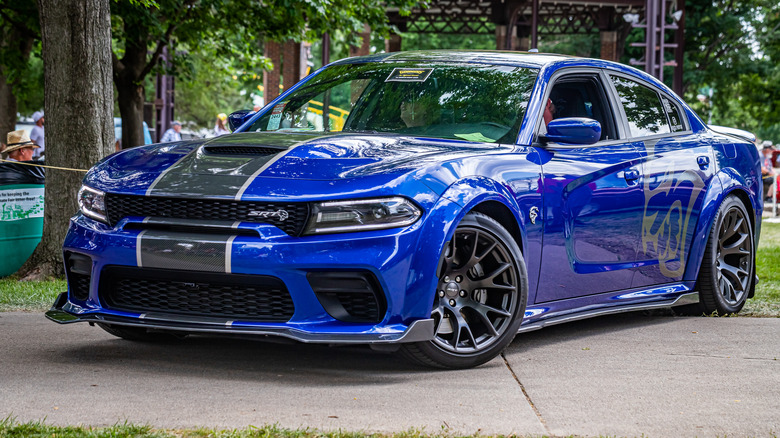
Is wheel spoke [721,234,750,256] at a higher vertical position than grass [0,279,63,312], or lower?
higher

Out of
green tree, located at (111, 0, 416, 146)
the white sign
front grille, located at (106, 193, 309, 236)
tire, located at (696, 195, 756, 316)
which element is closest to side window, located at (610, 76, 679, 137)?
tire, located at (696, 195, 756, 316)

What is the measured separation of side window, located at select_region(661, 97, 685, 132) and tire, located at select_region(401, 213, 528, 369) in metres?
2.32

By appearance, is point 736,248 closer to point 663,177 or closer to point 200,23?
point 663,177

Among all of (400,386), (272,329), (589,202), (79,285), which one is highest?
(589,202)

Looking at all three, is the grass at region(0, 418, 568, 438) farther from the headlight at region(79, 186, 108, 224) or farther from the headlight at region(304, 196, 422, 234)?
the headlight at region(79, 186, 108, 224)

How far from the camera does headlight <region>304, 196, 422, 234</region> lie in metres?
4.43

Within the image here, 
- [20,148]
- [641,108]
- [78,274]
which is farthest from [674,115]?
[20,148]

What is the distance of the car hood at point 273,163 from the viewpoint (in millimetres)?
4523

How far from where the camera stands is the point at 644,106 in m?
6.61

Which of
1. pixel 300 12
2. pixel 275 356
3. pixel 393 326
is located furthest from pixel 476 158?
pixel 300 12

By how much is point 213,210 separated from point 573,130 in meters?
1.92

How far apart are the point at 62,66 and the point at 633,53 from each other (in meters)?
34.1

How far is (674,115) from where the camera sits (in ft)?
22.8

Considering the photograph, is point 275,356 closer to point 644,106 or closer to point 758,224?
point 644,106
